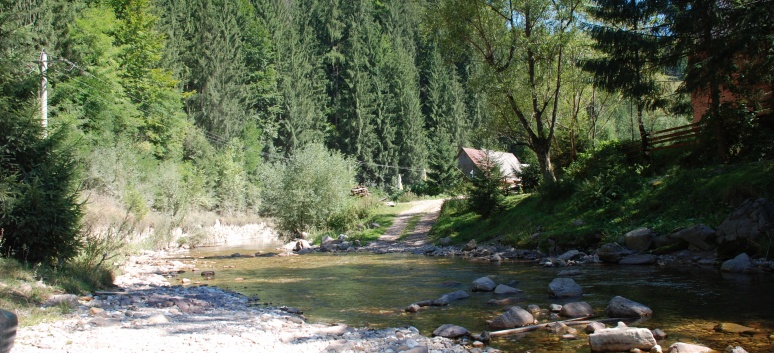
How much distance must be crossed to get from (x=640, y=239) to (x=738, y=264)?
12.1ft

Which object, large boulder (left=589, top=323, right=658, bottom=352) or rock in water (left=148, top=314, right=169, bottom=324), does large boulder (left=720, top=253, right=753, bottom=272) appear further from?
rock in water (left=148, top=314, right=169, bottom=324)

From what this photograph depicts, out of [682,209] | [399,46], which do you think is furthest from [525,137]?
[399,46]

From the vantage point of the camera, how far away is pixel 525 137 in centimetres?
3036

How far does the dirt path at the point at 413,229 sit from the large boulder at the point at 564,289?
15.9m

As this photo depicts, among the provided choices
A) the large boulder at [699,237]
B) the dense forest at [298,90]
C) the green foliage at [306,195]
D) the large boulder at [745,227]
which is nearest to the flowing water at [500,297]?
the large boulder at [745,227]

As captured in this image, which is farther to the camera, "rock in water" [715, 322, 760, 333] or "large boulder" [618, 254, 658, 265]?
"large boulder" [618, 254, 658, 265]

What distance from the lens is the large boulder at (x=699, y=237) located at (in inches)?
590

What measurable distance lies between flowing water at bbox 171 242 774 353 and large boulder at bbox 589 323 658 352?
9.5 inches

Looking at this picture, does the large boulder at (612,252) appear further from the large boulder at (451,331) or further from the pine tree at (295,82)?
the pine tree at (295,82)

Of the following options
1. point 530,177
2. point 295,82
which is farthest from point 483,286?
point 295,82

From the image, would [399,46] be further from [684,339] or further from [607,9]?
[684,339]

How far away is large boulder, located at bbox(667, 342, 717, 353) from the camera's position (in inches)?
267

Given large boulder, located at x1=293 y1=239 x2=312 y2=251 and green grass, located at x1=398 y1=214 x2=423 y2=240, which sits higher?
green grass, located at x1=398 y1=214 x2=423 y2=240

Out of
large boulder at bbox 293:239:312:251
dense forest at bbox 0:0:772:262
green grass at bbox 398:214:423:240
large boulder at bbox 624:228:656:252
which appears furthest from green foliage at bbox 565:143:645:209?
large boulder at bbox 293:239:312:251
